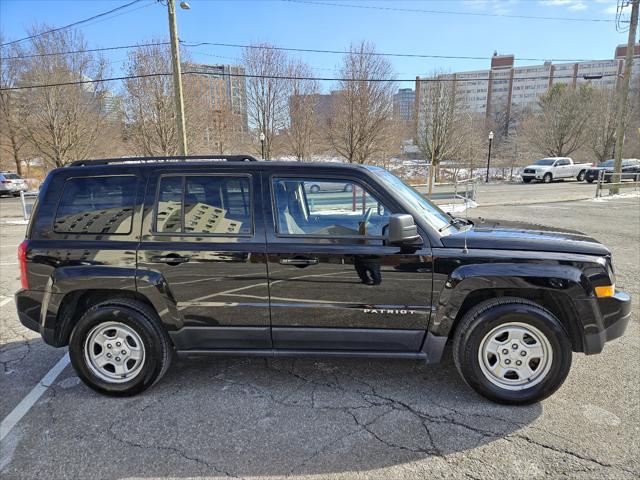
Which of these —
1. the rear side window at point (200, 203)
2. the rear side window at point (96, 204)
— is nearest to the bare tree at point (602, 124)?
the rear side window at point (200, 203)

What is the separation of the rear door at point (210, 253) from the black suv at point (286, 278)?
0.03 ft

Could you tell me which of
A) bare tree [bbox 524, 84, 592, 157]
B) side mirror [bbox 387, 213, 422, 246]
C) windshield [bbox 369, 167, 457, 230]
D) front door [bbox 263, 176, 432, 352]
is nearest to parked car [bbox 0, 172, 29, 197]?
front door [bbox 263, 176, 432, 352]

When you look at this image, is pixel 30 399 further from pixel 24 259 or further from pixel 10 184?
pixel 10 184

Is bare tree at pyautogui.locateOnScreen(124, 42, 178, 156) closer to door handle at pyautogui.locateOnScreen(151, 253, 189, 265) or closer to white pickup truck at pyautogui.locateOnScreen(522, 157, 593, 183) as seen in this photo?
door handle at pyautogui.locateOnScreen(151, 253, 189, 265)

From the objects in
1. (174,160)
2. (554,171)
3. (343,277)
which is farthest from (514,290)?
(554,171)

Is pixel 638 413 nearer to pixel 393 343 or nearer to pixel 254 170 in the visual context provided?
pixel 393 343

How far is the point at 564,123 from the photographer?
4206cm

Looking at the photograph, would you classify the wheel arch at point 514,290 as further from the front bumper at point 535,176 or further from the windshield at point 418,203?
the front bumper at point 535,176

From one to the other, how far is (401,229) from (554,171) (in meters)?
34.9

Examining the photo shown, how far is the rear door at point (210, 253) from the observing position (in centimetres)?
295

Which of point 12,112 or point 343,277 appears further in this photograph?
point 12,112

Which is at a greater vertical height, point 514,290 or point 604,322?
point 514,290

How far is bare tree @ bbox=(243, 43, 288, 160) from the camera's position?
30391 mm

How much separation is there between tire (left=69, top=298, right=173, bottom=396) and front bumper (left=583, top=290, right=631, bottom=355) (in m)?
3.18
